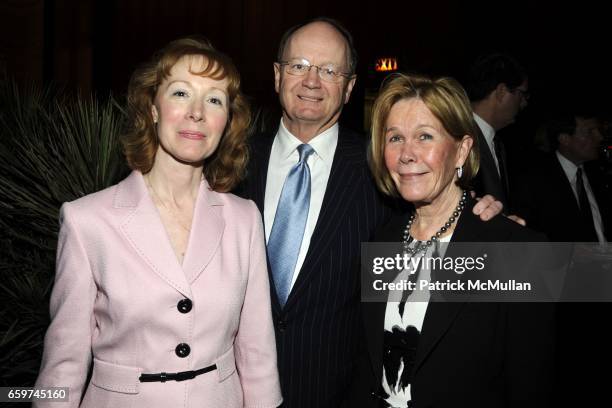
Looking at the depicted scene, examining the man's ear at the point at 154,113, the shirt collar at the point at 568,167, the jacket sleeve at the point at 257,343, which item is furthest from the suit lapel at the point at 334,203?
the shirt collar at the point at 568,167

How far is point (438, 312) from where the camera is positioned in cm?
173

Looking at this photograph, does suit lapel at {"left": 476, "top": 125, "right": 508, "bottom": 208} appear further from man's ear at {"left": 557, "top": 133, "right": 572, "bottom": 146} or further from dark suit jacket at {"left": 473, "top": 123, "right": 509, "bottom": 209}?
man's ear at {"left": 557, "top": 133, "right": 572, "bottom": 146}

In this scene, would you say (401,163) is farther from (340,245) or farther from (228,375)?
(228,375)

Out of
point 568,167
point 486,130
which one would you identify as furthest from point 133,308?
point 568,167

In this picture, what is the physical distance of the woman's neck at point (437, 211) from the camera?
196 cm

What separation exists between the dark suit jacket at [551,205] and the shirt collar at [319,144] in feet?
7.18

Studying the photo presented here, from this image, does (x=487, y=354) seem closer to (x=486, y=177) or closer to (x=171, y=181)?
(x=171, y=181)

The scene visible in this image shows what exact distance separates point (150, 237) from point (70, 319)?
0.31m

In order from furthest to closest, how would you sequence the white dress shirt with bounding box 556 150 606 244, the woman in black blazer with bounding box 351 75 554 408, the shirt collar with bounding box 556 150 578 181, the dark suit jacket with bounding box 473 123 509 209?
the shirt collar with bounding box 556 150 578 181 → the white dress shirt with bounding box 556 150 606 244 → the dark suit jacket with bounding box 473 123 509 209 → the woman in black blazer with bounding box 351 75 554 408

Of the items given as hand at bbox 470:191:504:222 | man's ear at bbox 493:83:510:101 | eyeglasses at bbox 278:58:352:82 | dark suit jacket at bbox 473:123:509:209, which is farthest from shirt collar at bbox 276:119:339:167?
man's ear at bbox 493:83:510:101

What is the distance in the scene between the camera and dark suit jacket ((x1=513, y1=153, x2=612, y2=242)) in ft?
12.8

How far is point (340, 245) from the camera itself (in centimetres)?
207

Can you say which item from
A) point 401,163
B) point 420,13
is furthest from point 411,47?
point 401,163

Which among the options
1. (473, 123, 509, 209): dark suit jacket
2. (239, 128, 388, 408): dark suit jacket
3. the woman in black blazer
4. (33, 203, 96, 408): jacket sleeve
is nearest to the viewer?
(33, 203, 96, 408): jacket sleeve
